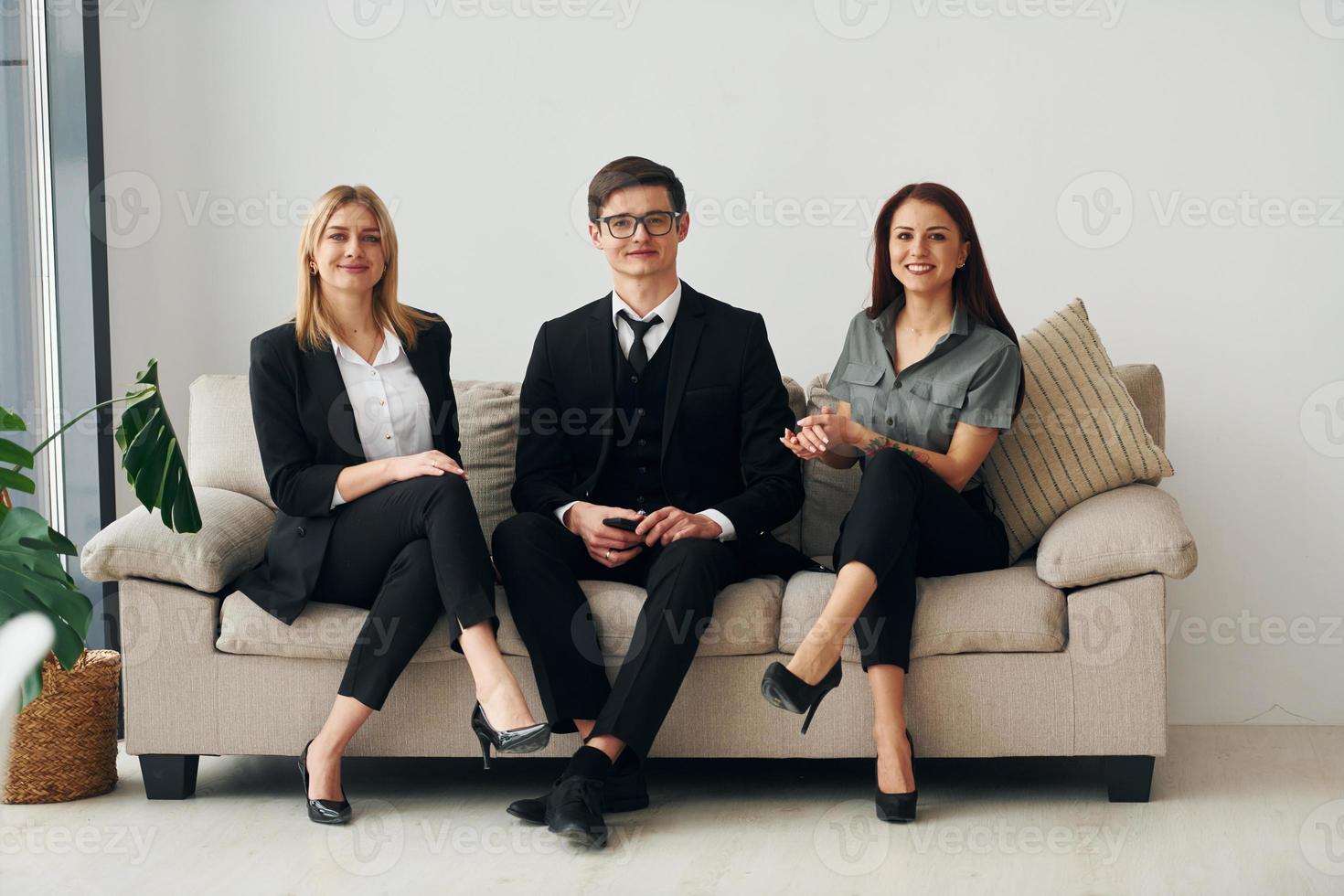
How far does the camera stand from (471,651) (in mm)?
2391

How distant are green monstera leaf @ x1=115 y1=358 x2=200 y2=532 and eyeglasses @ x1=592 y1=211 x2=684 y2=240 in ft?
2.97

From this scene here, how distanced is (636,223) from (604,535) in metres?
0.63

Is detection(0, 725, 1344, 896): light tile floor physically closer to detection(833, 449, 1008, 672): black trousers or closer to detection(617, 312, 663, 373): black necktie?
detection(833, 449, 1008, 672): black trousers

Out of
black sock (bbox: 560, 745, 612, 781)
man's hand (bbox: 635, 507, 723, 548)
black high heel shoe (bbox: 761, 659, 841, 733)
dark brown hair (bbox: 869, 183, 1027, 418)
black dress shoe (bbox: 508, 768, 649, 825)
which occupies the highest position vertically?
dark brown hair (bbox: 869, 183, 1027, 418)

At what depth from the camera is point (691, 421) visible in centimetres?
271

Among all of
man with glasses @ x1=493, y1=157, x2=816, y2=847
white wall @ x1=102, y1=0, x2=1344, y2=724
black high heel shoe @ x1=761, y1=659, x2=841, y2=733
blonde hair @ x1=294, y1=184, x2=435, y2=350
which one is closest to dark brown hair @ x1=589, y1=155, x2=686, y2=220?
man with glasses @ x1=493, y1=157, x2=816, y2=847

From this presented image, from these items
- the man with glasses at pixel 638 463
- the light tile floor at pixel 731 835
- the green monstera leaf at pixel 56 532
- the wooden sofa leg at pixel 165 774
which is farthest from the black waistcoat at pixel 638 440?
the wooden sofa leg at pixel 165 774

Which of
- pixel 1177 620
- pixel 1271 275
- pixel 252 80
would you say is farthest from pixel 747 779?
pixel 252 80

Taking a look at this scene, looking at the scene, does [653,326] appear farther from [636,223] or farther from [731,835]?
[731,835]

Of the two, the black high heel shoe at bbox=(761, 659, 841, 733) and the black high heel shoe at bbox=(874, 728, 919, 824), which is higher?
the black high heel shoe at bbox=(761, 659, 841, 733)

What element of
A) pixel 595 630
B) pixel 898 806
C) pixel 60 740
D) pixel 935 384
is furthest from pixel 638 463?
pixel 60 740

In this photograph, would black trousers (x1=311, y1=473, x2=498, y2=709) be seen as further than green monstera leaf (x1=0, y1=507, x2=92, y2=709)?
Yes

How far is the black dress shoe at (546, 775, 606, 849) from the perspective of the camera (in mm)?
2230

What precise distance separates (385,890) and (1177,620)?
2.12 m
